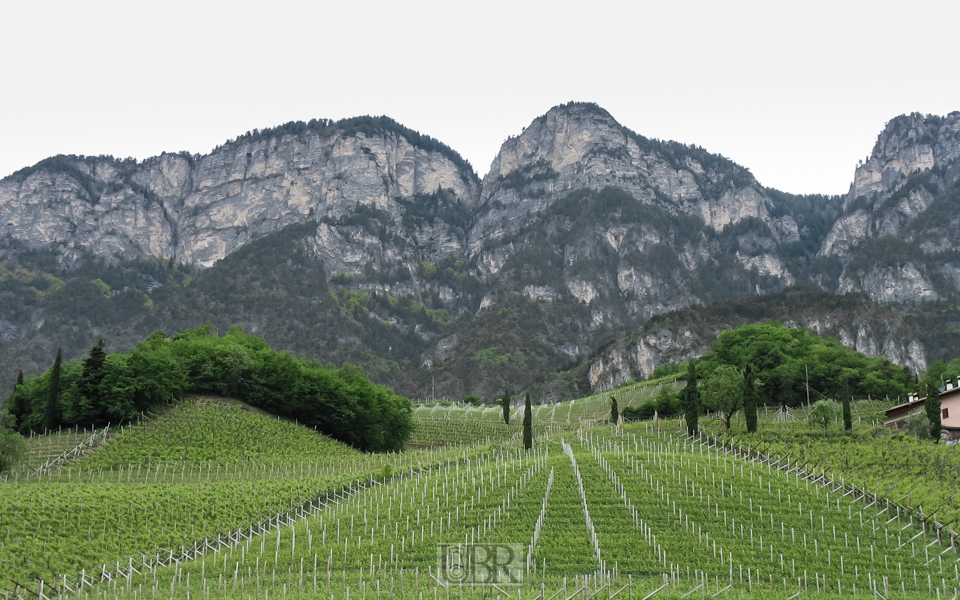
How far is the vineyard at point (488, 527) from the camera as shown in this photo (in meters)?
27.4

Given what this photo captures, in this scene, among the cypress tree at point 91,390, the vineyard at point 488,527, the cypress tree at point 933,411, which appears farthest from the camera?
the cypress tree at point 91,390

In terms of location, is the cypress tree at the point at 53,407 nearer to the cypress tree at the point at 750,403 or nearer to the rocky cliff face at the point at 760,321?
the cypress tree at the point at 750,403

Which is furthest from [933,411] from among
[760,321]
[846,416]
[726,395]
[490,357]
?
[490,357]

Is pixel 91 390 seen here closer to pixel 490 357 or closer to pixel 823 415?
pixel 823 415

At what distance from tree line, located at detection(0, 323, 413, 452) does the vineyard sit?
28.2 ft

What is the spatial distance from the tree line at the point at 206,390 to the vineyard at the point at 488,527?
28.2ft

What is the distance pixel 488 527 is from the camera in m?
34.0

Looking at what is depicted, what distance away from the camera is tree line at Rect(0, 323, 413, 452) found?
60688 millimetres

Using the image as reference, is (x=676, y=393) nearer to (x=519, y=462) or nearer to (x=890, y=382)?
(x=890, y=382)

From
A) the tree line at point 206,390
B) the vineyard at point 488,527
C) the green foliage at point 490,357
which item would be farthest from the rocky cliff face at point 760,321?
the vineyard at point 488,527

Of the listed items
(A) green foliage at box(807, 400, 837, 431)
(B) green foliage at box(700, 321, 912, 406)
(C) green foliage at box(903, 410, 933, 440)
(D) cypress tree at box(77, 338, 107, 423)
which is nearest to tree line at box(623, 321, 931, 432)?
(B) green foliage at box(700, 321, 912, 406)

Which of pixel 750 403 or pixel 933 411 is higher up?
pixel 750 403

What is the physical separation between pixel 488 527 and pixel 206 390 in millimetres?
45751

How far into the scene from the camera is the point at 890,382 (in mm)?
81875
